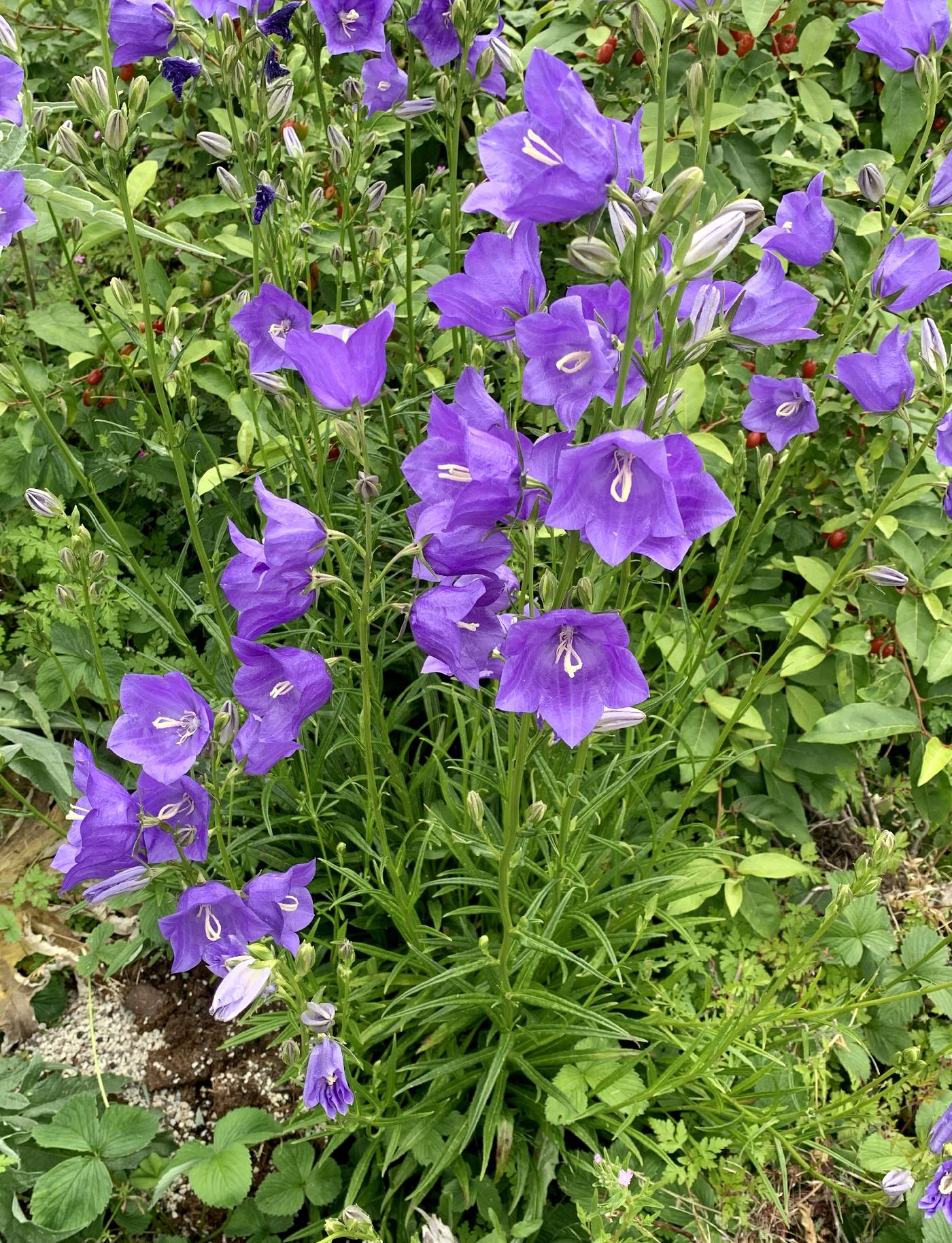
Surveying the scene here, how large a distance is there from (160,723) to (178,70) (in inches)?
60.8

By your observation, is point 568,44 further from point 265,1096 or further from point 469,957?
point 265,1096

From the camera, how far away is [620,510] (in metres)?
1.39

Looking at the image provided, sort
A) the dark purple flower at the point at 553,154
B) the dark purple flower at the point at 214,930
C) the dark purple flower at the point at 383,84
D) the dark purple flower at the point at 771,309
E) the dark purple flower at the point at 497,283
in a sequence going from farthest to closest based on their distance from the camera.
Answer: the dark purple flower at the point at 383,84, the dark purple flower at the point at 214,930, the dark purple flower at the point at 771,309, the dark purple flower at the point at 497,283, the dark purple flower at the point at 553,154

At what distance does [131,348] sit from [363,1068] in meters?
2.45

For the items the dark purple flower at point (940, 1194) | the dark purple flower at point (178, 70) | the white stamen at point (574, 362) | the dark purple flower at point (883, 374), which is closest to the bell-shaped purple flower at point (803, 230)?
the dark purple flower at point (883, 374)

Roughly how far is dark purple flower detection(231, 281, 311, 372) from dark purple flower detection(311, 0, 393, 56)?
619 mm

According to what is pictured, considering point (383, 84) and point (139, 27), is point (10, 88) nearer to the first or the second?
point (139, 27)

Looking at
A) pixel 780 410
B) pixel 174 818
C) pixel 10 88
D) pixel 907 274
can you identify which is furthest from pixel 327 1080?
pixel 10 88

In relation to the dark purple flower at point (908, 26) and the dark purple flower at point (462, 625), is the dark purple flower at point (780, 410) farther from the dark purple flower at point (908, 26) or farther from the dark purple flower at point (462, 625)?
the dark purple flower at point (462, 625)

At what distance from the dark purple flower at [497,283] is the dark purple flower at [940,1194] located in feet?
6.49

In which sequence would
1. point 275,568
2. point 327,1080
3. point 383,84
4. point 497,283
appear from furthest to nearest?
point 383,84 → point 327,1080 → point 275,568 → point 497,283

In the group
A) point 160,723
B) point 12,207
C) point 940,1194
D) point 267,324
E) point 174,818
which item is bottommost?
point 940,1194

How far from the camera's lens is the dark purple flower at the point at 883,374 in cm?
211

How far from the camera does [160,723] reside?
2104mm
